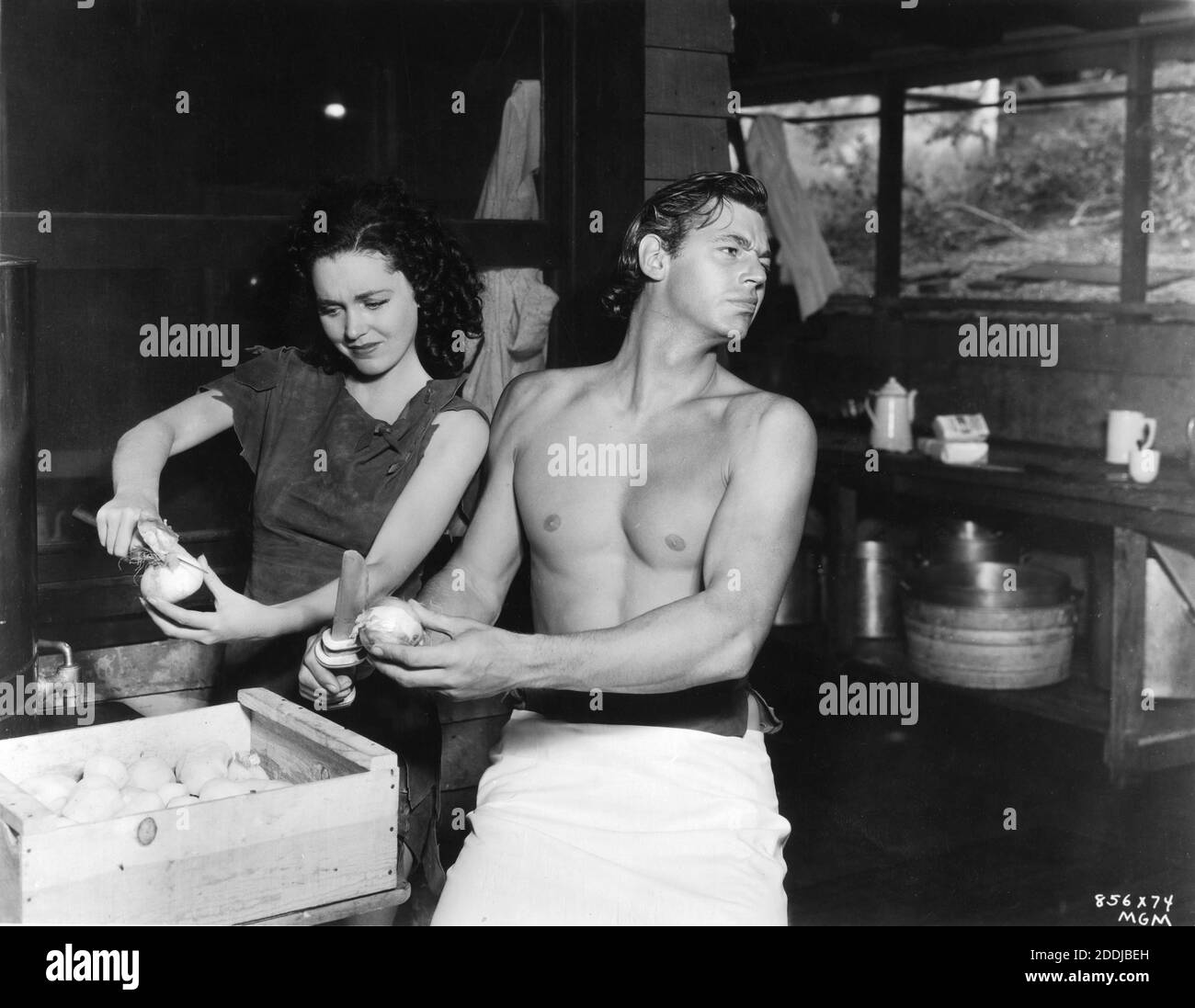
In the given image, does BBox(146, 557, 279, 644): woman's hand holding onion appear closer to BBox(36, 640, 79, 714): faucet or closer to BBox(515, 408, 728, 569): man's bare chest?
BBox(515, 408, 728, 569): man's bare chest

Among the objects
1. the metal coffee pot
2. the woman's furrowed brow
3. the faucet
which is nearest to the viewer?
the woman's furrowed brow

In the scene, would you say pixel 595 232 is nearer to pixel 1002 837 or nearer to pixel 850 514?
Result: pixel 1002 837

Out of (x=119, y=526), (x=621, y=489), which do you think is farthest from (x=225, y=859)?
(x=621, y=489)

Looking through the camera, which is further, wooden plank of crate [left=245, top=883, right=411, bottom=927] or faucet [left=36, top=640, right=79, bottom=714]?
faucet [left=36, top=640, right=79, bottom=714]

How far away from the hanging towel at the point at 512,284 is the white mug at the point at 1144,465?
292 cm

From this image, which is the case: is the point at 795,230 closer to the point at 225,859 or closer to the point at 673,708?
the point at 673,708

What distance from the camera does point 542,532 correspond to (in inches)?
115

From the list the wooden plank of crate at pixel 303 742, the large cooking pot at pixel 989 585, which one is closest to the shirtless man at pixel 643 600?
the wooden plank of crate at pixel 303 742

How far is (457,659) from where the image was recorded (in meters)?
2.16

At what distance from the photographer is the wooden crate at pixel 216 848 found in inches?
76.9

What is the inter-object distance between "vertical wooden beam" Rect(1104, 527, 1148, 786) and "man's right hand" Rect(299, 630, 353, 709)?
13.3ft

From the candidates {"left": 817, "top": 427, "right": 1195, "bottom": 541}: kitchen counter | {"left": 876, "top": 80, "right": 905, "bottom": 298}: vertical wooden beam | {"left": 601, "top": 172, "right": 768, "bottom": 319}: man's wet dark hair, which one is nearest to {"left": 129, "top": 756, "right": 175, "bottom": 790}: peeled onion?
{"left": 601, "top": 172, "right": 768, "bottom": 319}: man's wet dark hair

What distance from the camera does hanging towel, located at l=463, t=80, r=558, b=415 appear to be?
3924 millimetres
